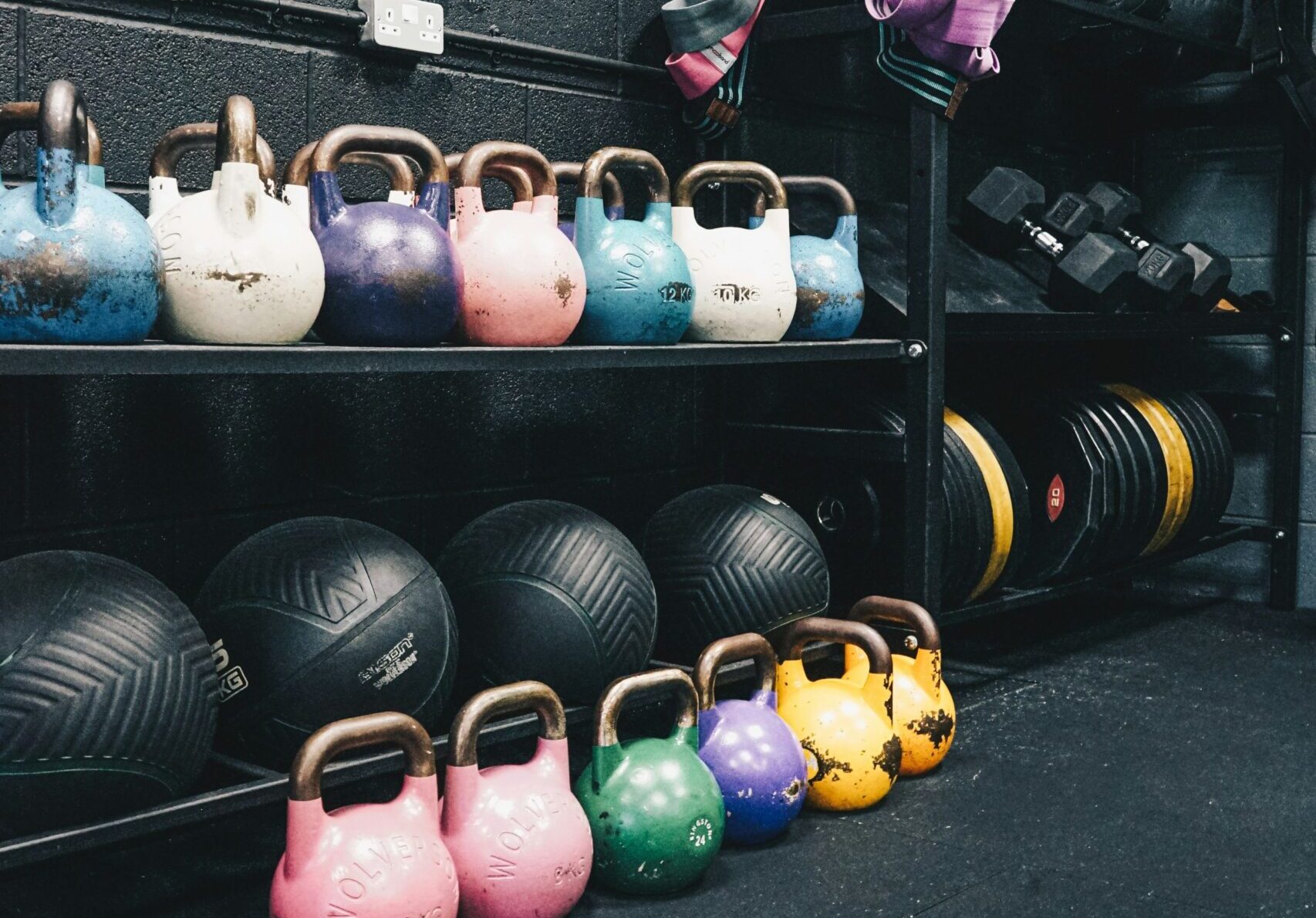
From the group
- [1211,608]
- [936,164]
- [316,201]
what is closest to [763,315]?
[936,164]

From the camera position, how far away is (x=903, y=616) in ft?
8.87

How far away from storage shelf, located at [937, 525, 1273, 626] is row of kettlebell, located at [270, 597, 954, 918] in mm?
464

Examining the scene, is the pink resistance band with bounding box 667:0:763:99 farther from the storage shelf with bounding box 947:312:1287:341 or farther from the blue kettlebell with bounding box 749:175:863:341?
the storage shelf with bounding box 947:312:1287:341

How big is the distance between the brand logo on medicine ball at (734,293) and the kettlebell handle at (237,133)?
974 mm

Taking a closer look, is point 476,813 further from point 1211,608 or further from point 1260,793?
point 1211,608

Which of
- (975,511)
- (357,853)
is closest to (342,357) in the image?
(357,853)

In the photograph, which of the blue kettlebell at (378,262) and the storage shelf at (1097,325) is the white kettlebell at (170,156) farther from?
the storage shelf at (1097,325)

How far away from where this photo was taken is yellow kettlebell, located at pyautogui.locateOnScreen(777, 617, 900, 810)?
2424mm

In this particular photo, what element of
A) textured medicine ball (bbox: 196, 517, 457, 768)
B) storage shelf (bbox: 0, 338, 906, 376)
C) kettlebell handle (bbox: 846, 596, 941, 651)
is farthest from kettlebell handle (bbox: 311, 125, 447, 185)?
kettlebell handle (bbox: 846, 596, 941, 651)

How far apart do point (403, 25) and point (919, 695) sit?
63.4 inches

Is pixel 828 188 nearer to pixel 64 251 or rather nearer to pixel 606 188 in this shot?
pixel 606 188

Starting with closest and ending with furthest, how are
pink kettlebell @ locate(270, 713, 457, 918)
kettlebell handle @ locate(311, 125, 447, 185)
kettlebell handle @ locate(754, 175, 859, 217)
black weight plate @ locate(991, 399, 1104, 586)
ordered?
pink kettlebell @ locate(270, 713, 457, 918)
kettlebell handle @ locate(311, 125, 447, 185)
kettlebell handle @ locate(754, 175, 859, 217)
black weight plate @ locate(991, 399, 1104, 586)

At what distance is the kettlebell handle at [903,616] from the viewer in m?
2.68

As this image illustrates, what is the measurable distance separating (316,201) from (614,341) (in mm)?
568
